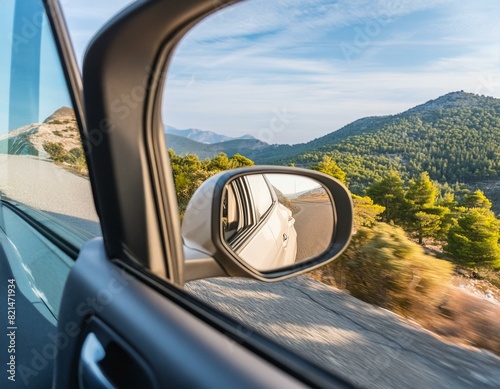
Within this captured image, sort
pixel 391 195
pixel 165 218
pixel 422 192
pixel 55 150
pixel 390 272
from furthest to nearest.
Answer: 1. pixel 55 150
2. pixel 390 272
3. pixel 165 218
4. pixel 391 195
5. pixel 422 192

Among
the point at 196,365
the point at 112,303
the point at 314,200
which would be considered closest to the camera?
the point at 196,365

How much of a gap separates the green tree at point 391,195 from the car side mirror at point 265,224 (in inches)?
10.0

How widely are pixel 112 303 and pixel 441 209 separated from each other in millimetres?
919

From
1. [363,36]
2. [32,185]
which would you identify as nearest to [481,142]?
[363,36]

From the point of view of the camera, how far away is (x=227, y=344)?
3.36 ft

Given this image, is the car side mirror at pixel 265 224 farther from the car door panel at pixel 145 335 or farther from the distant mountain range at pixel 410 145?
the car door panel at pixel 145 335

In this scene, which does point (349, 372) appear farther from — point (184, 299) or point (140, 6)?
point (140, 6)

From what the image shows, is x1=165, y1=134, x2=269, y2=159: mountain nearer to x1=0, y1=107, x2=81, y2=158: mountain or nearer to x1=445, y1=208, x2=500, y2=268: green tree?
x1=0, y1=107, x2=81, y2=158: mountain

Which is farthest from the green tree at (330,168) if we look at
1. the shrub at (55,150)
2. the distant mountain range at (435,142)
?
the shrub at (55,150)

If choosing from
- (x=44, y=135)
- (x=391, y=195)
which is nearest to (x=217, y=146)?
(x=391, y=195)

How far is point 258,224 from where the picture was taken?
1.94 m

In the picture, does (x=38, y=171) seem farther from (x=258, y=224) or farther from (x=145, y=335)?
(x=145, y=335)

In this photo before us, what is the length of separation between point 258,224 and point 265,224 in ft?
0.13

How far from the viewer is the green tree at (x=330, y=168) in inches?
67.2
